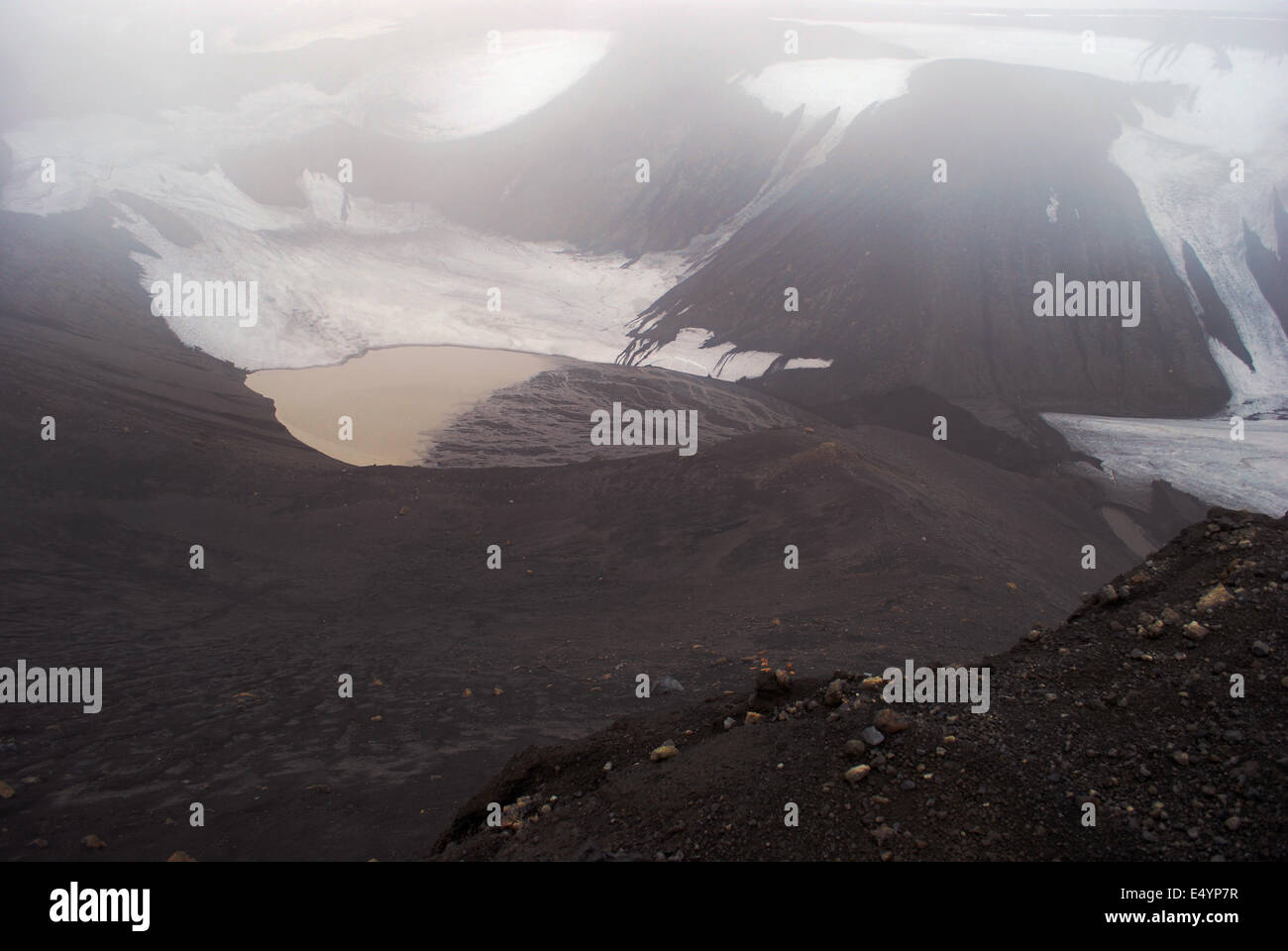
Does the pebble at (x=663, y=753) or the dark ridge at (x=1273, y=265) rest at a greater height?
the dark ridge at (x=1273, y=265)

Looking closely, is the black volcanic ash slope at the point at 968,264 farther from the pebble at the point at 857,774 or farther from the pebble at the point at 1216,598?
the pebble at the point at 857,774

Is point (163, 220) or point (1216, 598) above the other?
point (163, 220)

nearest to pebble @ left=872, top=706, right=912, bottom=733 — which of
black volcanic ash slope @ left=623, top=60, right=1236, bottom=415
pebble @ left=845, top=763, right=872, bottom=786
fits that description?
pebble @ left=845, top=763, right=872, bottom=786

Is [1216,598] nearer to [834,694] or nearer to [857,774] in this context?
[834,694]

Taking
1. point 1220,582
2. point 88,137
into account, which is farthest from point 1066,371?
point 88,137

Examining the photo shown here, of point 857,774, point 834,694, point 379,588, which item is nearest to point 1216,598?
point 834,694

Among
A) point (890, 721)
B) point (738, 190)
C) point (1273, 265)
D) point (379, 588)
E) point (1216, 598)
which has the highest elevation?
point (738, 190)

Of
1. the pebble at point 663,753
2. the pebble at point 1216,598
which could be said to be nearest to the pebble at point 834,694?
the pebble at point 663,753
